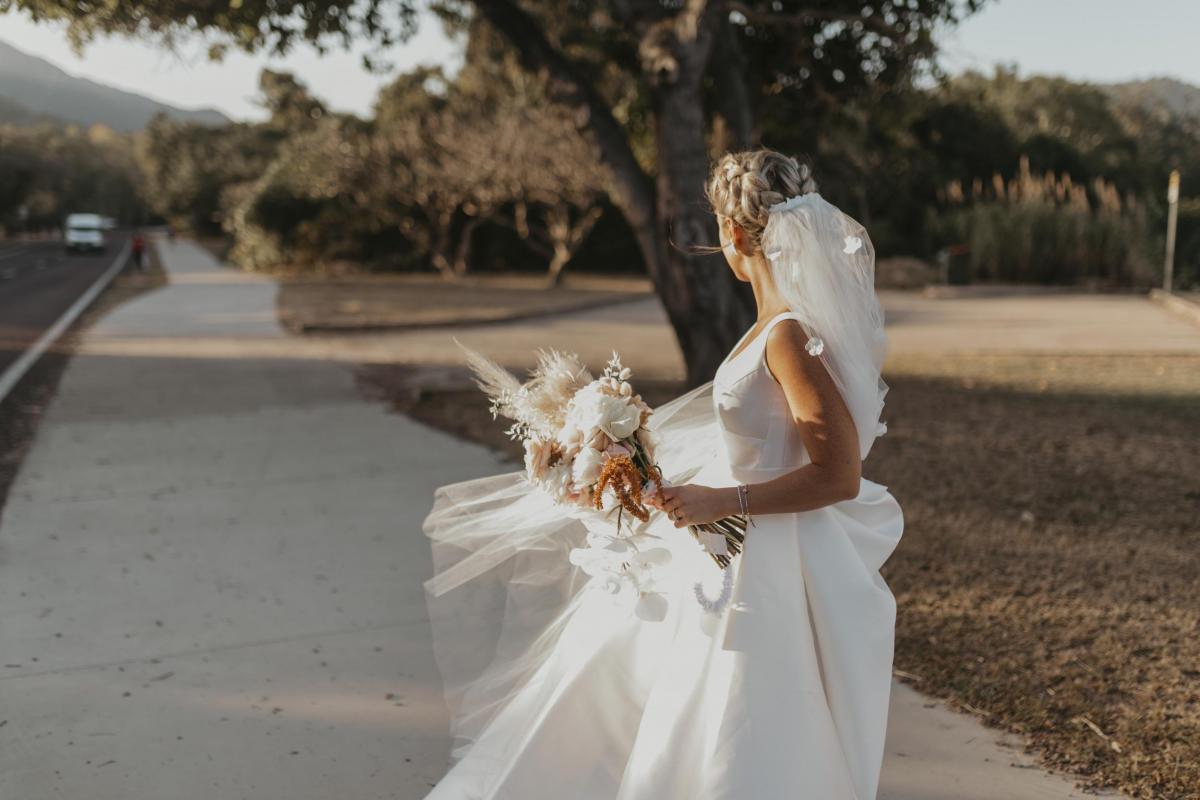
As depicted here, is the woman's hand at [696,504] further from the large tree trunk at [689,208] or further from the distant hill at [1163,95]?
the distant hill at [1163,95]

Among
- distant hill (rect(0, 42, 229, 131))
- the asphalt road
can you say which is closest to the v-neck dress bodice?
distant hill (rect(0, 42, 229, 131))

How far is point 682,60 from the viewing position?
27.0ft

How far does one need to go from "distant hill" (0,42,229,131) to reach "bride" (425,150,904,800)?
9377 millimetres

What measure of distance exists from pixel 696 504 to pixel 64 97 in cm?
3486

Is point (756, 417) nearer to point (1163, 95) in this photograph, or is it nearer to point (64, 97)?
point (64, 97)

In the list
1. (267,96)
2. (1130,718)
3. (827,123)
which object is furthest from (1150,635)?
(267,96)

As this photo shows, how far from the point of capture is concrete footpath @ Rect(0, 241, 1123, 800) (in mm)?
3402

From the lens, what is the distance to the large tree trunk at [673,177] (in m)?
8.45

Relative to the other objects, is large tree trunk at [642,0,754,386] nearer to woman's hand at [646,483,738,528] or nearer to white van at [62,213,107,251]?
woman's hand at [646,483,738,528]

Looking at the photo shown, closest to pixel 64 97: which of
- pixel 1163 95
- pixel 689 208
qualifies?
pixel 689 208

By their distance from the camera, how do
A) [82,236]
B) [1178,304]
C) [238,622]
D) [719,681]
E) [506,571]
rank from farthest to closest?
[82,236] → [1178,304] → [238,622] → [506,571] → [719,681]

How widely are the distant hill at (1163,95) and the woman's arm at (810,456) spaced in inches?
2526

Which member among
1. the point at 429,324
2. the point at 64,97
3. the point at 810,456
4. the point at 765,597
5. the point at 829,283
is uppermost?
the point at 64,97

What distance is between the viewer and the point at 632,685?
8.75ft
